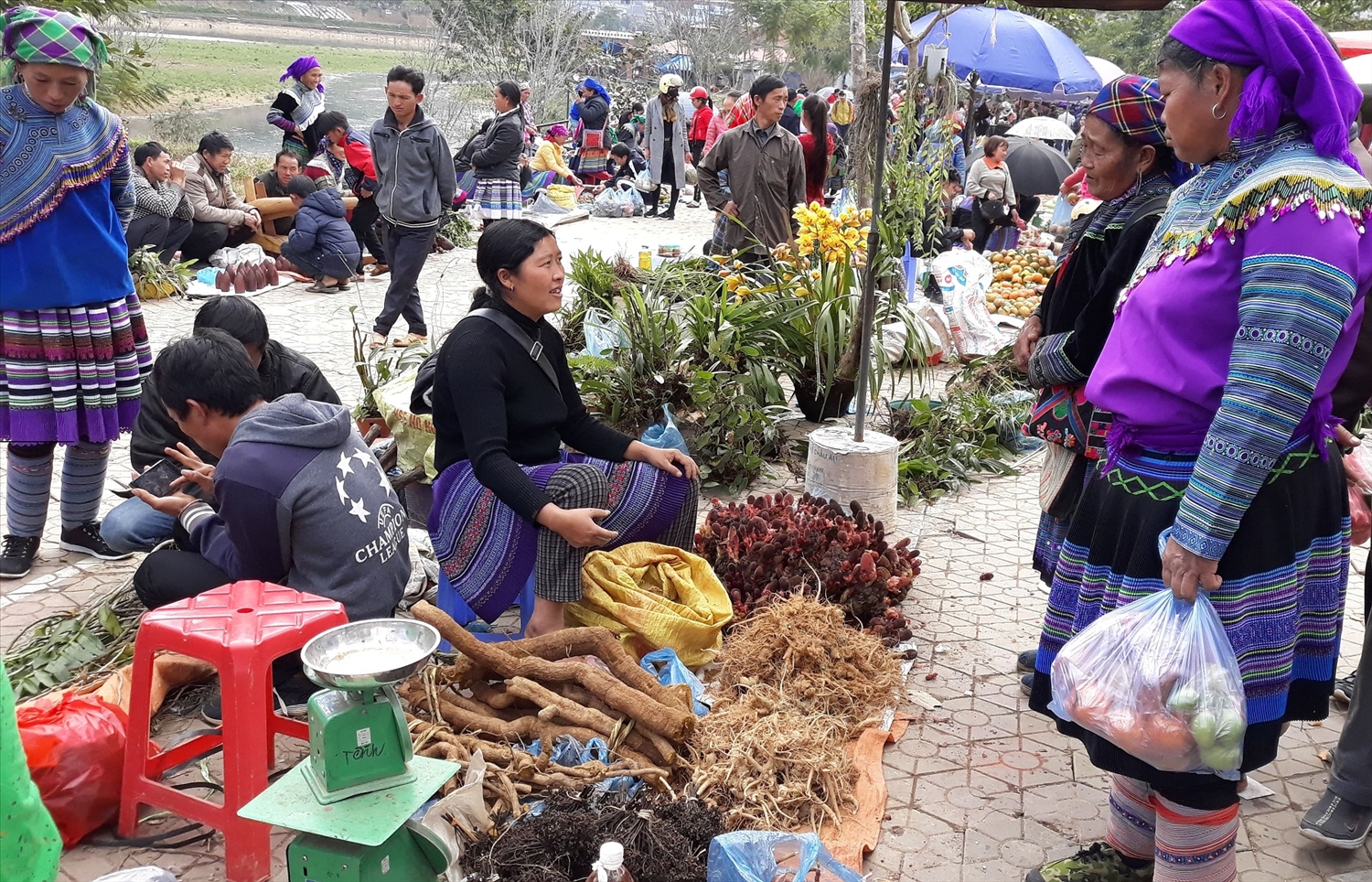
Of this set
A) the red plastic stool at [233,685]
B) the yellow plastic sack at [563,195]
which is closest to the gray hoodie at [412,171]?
the red plastic stool at [233,685]

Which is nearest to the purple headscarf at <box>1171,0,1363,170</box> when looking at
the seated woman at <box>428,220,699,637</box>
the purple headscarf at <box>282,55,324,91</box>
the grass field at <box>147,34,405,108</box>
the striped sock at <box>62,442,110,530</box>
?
the seated woman at <box>428,220,699,637</box>

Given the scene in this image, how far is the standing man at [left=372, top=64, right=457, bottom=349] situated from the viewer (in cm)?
798

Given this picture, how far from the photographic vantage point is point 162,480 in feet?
12.3

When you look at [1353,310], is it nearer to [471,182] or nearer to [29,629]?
[29,629]

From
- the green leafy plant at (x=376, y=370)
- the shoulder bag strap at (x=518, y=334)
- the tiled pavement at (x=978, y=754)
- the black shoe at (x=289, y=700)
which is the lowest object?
the tiled pavement at (x=978, y=754)

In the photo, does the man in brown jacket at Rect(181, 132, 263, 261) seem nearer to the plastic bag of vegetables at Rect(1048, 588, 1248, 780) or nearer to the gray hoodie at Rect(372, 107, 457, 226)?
the gray hoodie at Rect(372, 107, 457, 226)

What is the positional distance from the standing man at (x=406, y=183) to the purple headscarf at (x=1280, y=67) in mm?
6585

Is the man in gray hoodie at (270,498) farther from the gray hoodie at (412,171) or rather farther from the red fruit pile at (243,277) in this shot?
the red fruit pile at (243,277)

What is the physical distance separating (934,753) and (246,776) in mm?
1954

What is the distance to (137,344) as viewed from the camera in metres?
4.46

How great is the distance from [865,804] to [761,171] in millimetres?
5692

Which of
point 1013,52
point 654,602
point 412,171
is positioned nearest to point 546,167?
point 1013,52

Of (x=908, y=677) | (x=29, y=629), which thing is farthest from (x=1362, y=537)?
(x=29, y=629)

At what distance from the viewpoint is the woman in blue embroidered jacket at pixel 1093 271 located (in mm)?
2961
